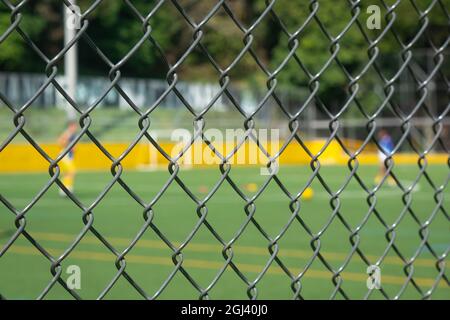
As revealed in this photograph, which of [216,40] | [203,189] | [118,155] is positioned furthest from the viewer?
[216,40]

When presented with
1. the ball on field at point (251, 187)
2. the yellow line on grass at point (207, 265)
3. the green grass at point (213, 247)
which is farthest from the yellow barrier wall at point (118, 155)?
the yellow line on grass at point (207, 265)

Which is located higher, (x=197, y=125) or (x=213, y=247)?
(x=213, y=247)

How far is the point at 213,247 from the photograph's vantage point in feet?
30.6

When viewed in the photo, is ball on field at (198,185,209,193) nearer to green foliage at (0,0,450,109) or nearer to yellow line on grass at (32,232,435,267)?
yellow line on grass at (32,232,435,267)

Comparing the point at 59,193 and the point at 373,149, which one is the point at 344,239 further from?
the point at 373,149

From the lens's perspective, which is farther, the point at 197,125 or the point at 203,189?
the point at 203,189

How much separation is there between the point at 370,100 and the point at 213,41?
9.76 metres

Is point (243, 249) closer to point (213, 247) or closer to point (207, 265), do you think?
point (213, 247)

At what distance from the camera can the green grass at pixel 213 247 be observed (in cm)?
674

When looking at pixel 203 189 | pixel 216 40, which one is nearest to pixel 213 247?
pixel 203 189

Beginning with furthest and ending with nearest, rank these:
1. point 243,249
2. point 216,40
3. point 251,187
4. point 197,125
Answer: point 216,40 → point 251,187 → point 243,249 → point 197,125
